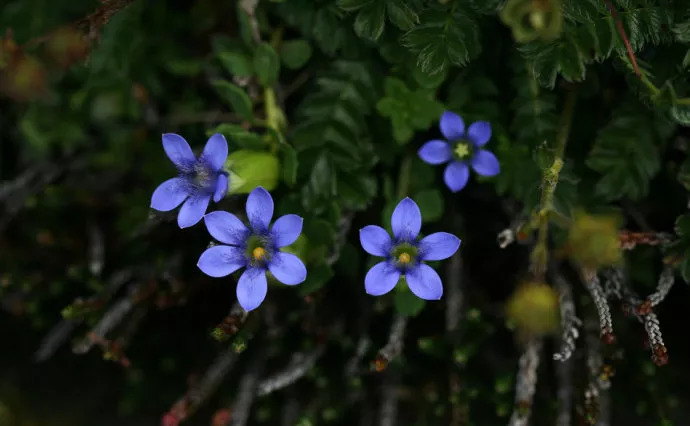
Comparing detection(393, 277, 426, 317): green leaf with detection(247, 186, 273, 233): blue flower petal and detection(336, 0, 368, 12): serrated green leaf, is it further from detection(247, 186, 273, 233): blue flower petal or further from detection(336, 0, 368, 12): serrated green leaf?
detection(336, 0, 368, 12): serrated green leaf

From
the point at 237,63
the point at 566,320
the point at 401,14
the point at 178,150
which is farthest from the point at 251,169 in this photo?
the point at 566,320

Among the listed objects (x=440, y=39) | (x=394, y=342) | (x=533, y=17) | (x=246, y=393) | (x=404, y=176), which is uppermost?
(x=533, y=17)

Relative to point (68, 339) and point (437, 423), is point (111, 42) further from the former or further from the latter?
point (437, 423)

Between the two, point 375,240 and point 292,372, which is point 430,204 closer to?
point 375,240

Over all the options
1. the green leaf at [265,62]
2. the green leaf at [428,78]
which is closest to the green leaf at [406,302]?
the green leaf at [428,78]

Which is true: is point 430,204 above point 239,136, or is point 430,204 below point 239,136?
below

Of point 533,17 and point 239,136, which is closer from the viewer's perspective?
point 533,17
